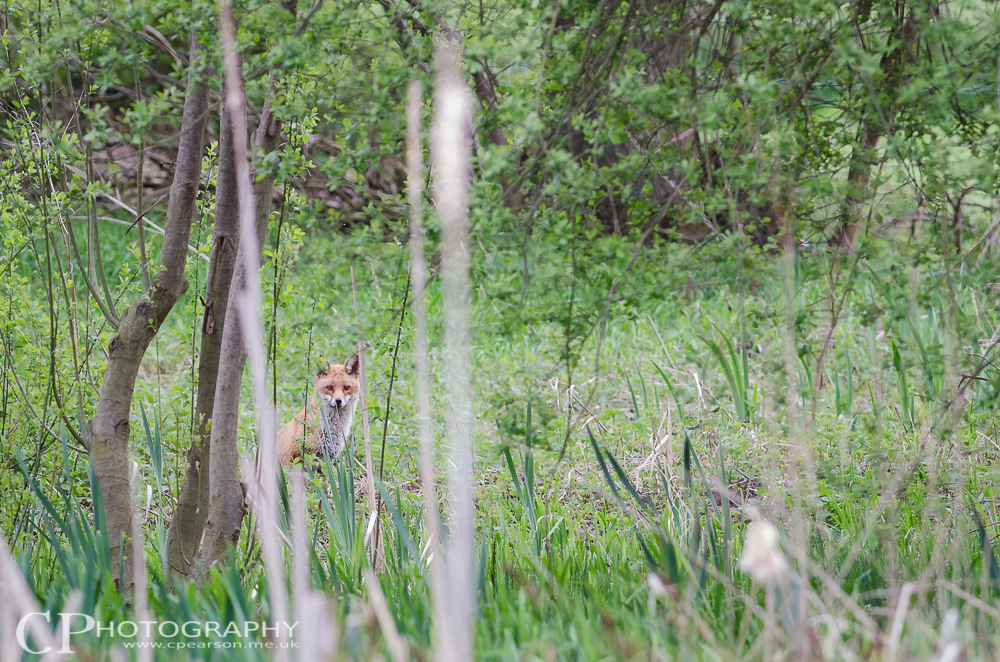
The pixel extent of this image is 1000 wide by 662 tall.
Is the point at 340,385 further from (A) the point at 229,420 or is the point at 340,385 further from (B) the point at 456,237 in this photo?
(B) the point at 456,237

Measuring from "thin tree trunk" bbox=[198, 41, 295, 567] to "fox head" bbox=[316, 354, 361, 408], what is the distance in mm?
2694

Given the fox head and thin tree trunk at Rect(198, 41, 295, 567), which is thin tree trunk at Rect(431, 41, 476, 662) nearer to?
thin tree trunk at Rect(198, 41, 295, 567)

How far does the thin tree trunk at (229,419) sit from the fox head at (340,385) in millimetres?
2694

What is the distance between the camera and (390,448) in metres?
5.05

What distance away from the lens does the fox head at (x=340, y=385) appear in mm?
5645

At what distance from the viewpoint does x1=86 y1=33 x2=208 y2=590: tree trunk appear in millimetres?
2896

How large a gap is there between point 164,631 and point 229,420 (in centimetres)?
90

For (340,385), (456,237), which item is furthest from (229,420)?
(340,385)

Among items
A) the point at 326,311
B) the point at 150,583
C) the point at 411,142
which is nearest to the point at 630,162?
the point at 411,142

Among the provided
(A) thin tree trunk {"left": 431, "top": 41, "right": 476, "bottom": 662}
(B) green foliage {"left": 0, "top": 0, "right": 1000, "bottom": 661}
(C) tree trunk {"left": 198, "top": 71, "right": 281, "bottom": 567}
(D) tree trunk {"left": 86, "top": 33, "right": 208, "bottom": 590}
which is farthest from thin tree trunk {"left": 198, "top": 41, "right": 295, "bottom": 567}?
(A) thin tree trunk {"left": 431, "top": 41, "right": 476, "bottom": 662}

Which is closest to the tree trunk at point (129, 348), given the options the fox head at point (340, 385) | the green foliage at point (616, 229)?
the green foliage at point (616, 229)

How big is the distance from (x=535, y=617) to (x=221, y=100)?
1.88m

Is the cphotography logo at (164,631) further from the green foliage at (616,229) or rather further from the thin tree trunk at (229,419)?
the thin tree trunk at (229,419)

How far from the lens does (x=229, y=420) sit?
280cm
